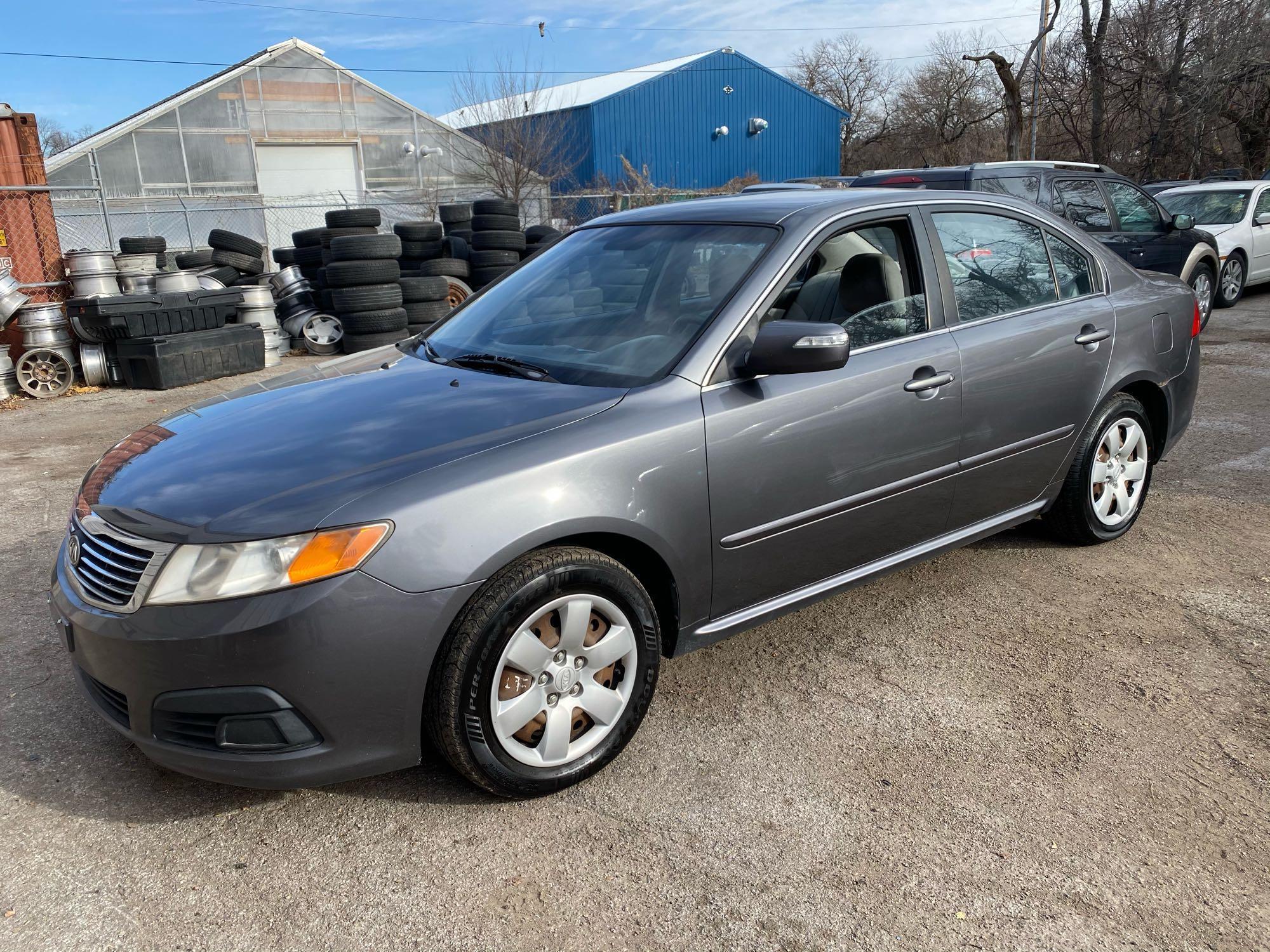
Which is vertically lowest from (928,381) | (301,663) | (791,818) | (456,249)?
(791,818)

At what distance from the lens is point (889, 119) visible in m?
50.5

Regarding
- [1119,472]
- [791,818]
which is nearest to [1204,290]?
[1119,472]

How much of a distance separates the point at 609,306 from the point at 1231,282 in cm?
1228

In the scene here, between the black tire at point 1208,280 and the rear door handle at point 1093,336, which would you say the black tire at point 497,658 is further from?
the black tire at point 1208,280

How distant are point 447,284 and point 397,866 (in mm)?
11219

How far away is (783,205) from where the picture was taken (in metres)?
3.54

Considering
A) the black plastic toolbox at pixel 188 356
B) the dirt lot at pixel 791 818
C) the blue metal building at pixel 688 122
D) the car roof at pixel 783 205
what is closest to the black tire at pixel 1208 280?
the car roof at pixel 783 205

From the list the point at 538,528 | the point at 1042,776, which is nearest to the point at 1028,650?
the point at 1042,776

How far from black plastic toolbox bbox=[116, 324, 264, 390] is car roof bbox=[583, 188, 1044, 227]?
A: 25.8ft

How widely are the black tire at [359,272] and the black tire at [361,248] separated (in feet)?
0.22

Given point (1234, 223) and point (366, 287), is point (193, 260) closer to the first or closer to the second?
point (366, 287)

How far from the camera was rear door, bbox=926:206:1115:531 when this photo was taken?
3703mm

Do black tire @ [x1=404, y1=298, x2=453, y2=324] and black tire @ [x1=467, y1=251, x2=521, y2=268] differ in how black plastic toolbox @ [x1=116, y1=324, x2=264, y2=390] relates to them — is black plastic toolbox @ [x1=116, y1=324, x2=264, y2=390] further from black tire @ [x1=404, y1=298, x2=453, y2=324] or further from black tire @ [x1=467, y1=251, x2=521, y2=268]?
black tire @ [x1=467, y1=251, x2=521, y2=268]

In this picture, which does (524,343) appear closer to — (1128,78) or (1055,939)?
(1055,939)
